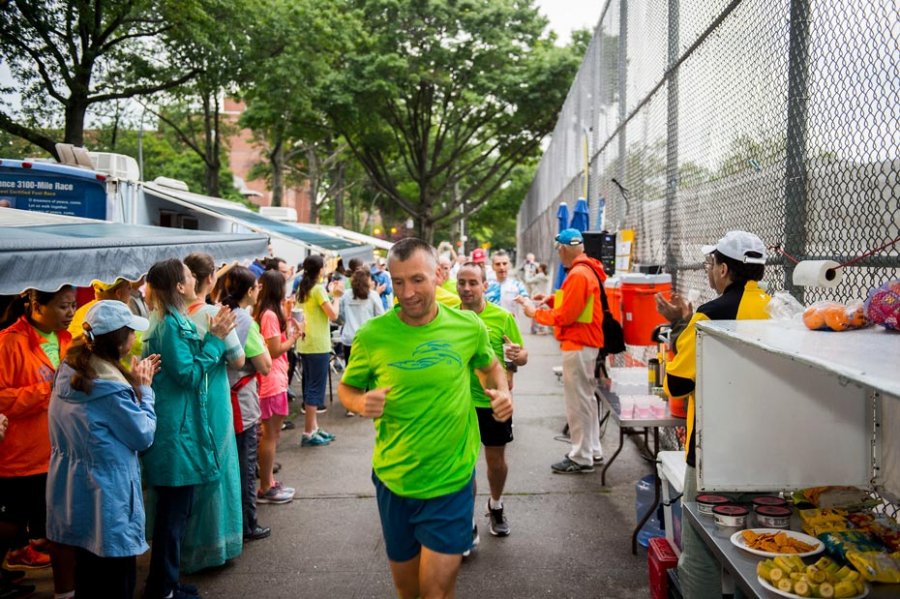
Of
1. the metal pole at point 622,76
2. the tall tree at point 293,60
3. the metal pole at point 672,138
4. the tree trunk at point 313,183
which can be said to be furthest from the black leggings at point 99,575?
the tree trunk at point 313,183

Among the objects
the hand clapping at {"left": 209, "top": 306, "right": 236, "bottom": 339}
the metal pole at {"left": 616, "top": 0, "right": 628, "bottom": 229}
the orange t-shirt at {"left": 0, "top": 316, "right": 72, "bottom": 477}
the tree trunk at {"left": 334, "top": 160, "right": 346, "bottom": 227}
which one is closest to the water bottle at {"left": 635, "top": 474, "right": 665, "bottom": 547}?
the hand clapping at {"left": 209, "top": 306, "right": 236, "bottom": 339}

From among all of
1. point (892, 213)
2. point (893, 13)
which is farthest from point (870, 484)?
point (893, 13)

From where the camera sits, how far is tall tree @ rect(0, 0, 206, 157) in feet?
49.7

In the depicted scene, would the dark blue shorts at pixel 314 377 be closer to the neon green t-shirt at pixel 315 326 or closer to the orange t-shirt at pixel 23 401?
the neon green t-shirt at pixel 315 326

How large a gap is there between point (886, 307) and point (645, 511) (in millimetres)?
3326

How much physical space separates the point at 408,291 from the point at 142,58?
1763 centimetres

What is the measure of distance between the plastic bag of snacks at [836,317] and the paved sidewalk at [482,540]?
2.59 metres

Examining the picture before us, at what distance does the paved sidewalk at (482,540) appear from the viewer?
4.64 m

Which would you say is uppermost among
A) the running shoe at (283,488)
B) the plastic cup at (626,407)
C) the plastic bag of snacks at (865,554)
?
the plastic cup at (626,407)

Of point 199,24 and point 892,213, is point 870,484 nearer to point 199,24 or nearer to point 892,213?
point 892,213

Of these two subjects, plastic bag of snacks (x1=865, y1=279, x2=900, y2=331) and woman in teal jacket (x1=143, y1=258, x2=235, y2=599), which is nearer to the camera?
plastic bag of snacks (x1=865, y1=279, x2=900, y2=331)

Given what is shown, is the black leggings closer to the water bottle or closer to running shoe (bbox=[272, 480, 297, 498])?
running shoe (bbox=[272, 480, 297, 498])

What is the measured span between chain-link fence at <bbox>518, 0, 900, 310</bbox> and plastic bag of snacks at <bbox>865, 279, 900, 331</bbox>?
0.62m

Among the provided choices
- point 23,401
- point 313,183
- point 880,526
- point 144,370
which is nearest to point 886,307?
point 880,526
